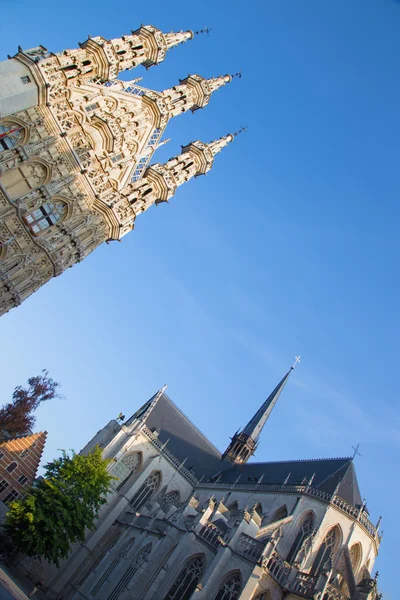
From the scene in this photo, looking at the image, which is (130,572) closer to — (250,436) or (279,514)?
(279,514)

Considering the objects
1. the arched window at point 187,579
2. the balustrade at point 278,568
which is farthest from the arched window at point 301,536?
the arched window at point 187,579

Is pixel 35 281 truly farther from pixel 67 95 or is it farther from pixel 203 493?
pixel 203 493

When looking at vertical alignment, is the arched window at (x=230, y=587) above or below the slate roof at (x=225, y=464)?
below

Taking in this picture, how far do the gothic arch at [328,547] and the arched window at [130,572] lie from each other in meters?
8.83

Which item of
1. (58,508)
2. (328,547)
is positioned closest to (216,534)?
(328,547)

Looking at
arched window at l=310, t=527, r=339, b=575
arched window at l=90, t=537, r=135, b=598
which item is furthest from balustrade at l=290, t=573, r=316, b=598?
arched window at l=90, t=537, r=135, b=598

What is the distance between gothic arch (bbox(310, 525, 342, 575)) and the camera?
2144 centimetres

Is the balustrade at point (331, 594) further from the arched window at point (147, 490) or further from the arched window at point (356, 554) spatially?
the arched window at point (147, 490)

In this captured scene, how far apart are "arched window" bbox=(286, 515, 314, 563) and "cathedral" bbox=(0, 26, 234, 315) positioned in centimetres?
1908

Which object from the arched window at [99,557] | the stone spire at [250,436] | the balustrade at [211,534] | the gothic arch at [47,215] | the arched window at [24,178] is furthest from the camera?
the stone spire at [250,436]

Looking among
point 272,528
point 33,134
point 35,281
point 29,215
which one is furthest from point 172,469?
point 33,134

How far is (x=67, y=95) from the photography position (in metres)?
18.5

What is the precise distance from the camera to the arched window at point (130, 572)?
20797mm

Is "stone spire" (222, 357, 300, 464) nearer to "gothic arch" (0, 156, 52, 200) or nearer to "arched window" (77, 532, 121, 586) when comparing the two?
"arched window" (77, 532, 121, 586)
